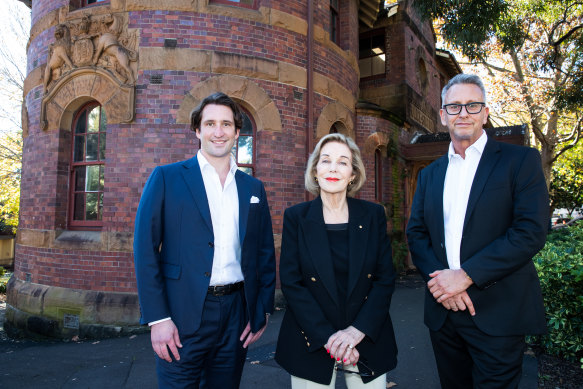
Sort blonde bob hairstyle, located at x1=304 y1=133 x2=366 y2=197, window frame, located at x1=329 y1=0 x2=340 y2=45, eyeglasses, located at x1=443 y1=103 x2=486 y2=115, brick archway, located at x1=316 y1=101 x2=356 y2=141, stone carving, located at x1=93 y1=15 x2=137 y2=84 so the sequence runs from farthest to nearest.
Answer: window frame, located at x1=329 y1=0 x2=340 y2=45
brick archway, located at x1=316 y1=101 x2=356 y2=141
stone carving, located at x1=93 y1=15 x2=137 y2=84
blonde bob hairstyle, located at x1=304 y1=133 x2=366 y2=197
eyeglasses, located at x1=443 y1=103 x2=486 y2=115

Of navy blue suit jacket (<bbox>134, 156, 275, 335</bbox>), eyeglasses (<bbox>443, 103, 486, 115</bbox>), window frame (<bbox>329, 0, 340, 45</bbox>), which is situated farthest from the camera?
window frame (<bbox>329, 0, 340, 45</bbox>)

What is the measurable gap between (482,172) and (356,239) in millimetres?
874

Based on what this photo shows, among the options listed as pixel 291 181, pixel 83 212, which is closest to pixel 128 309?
pixel 83 212

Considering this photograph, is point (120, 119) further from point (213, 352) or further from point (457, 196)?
point (457, 196)

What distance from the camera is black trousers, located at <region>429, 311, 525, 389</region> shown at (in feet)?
6.86

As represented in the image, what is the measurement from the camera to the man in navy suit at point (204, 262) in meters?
2.20

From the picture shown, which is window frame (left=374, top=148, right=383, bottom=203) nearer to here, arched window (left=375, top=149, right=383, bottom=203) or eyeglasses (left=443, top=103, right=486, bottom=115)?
arched window (left=375, top=149, right=383, bottom=203)

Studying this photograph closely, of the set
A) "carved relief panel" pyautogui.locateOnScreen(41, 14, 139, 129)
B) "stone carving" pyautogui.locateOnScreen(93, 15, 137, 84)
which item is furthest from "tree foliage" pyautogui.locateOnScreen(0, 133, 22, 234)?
"stone carving" pyautogui.locateOnScreen(93, 15, 137, 84)

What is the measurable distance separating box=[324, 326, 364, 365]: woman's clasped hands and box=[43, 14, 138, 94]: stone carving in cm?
579

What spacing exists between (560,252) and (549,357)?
1.30 meters

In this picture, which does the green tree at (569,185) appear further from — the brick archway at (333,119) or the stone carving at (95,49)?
the stone carving at (95,49)

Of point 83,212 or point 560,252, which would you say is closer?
point 560,252

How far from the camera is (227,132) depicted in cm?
250

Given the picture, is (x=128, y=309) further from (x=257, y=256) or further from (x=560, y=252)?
(x=560, y=252)
